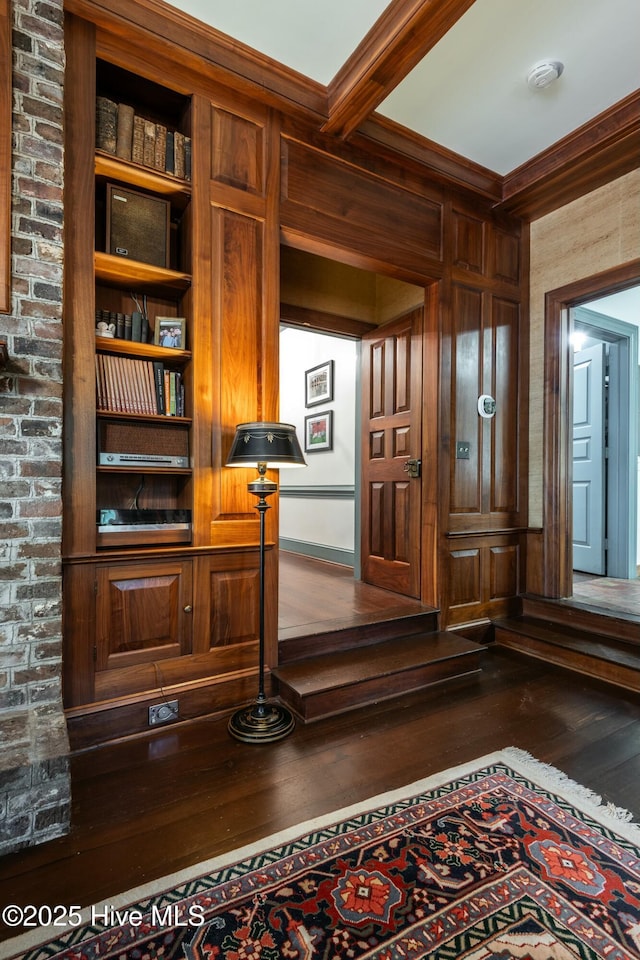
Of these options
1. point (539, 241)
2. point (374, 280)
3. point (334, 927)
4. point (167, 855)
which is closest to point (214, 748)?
point (167, 855)

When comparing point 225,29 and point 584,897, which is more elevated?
point 225,29

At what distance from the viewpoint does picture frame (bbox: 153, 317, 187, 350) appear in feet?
7.48

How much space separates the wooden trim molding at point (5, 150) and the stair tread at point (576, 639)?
137 inches

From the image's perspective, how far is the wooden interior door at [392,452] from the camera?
3.49 meters

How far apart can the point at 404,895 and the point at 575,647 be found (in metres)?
2.12

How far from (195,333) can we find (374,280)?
244 cm

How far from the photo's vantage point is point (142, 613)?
7.05 ft

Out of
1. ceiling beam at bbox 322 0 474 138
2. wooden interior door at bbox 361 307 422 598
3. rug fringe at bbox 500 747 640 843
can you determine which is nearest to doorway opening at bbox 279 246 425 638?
wooden interior door at bbox 361 307 422 598

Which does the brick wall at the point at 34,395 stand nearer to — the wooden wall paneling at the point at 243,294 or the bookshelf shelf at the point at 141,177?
the bookshelf shelf at the point at 141,177

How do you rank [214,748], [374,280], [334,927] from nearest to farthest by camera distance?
[334,927], [214,748], [374,280]

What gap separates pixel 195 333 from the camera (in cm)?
228

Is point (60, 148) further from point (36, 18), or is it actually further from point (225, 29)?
point (225, 29)

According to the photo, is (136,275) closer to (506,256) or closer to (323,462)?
(506,256)

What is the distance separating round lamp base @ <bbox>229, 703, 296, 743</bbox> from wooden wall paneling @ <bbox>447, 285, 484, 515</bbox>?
182 cm
